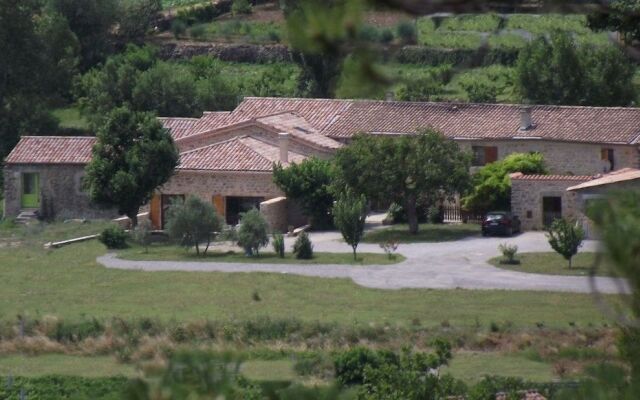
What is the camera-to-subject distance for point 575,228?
34.8 metres

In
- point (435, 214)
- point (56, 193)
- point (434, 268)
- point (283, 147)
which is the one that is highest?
point (283, 147)

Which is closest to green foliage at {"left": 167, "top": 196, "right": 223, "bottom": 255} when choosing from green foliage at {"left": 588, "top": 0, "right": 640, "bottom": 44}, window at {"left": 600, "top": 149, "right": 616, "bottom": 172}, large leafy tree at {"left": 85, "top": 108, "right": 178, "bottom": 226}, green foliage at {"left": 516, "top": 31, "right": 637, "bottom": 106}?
large leafy tree at {"left": 85, "top": 108, "right": 178, "bottom": 226}

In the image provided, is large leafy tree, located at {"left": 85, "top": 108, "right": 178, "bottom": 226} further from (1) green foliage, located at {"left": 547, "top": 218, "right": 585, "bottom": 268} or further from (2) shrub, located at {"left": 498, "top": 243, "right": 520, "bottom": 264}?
(1) green foliage, located at {"left": 547, "top": 218, "right": 585, "bottom": 268}

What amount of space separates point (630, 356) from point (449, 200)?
33010 mm

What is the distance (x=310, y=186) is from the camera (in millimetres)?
42031

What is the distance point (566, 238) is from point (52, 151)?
19.2 metres

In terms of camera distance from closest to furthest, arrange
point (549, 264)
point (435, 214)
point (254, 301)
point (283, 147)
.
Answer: point (254, 301), point (549, 264), point (435, 214), point (283, 147)

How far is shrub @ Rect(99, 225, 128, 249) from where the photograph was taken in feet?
130

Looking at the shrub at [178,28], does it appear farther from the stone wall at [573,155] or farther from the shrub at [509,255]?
→ the shrub at [509,255]

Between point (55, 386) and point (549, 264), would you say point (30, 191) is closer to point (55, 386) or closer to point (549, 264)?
point (549, 264)

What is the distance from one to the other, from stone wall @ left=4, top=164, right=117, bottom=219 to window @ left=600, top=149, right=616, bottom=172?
16.1 meters

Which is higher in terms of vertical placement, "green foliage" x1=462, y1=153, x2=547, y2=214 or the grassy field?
"green foliage" x1=462, y1=153, x2=547, y2=214

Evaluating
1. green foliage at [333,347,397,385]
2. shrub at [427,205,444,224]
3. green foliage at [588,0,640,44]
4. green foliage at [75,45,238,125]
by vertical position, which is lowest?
green foliage at [333,347,397,385]

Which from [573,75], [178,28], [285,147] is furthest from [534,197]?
[178,28]
